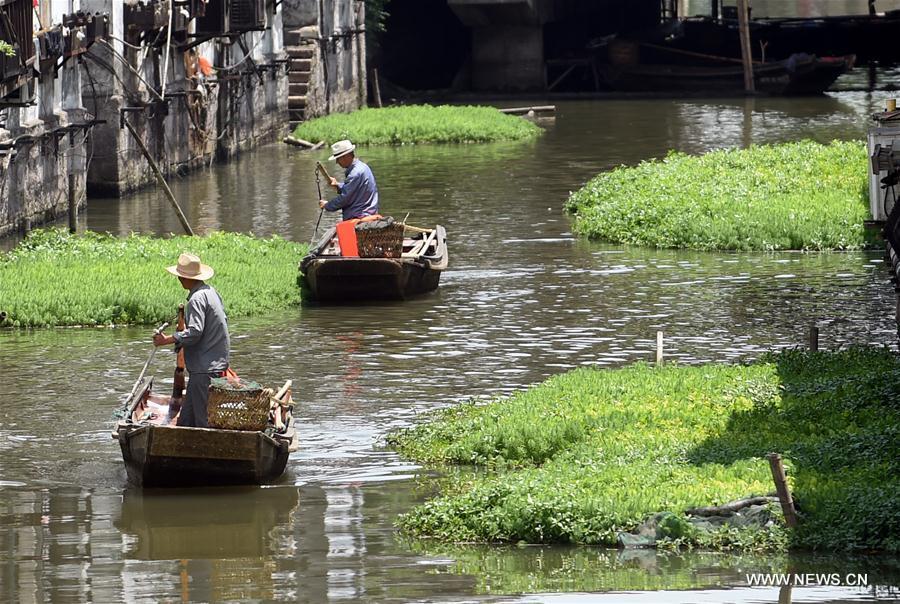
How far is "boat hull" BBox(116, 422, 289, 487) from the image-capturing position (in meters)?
13.4

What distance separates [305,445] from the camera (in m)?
15.1

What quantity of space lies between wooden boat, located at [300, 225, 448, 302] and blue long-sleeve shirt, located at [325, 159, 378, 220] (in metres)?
0.62

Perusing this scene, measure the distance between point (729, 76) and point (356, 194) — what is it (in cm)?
3641

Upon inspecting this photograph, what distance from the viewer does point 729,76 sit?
5675 cm

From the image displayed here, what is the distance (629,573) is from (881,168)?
866 centimetres

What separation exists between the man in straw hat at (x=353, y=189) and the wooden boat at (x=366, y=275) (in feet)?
2.09

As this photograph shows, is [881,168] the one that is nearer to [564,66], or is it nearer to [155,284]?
[155,284]

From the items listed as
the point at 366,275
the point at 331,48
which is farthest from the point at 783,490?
the point at 331,48

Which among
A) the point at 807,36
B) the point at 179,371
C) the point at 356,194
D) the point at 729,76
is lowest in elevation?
the point at 179,371

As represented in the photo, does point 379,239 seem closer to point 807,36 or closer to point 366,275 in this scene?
point 366,275

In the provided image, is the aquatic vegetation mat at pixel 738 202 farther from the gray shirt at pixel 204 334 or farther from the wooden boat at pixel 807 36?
the wooden boat at pixel 807 36

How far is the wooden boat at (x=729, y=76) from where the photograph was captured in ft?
181

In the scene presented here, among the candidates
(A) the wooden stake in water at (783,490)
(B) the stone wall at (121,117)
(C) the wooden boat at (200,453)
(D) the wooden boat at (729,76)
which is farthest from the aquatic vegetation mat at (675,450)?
(D) the wooden boat at (729,76)

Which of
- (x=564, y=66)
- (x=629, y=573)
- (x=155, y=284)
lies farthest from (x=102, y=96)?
(x=564, y=66)
